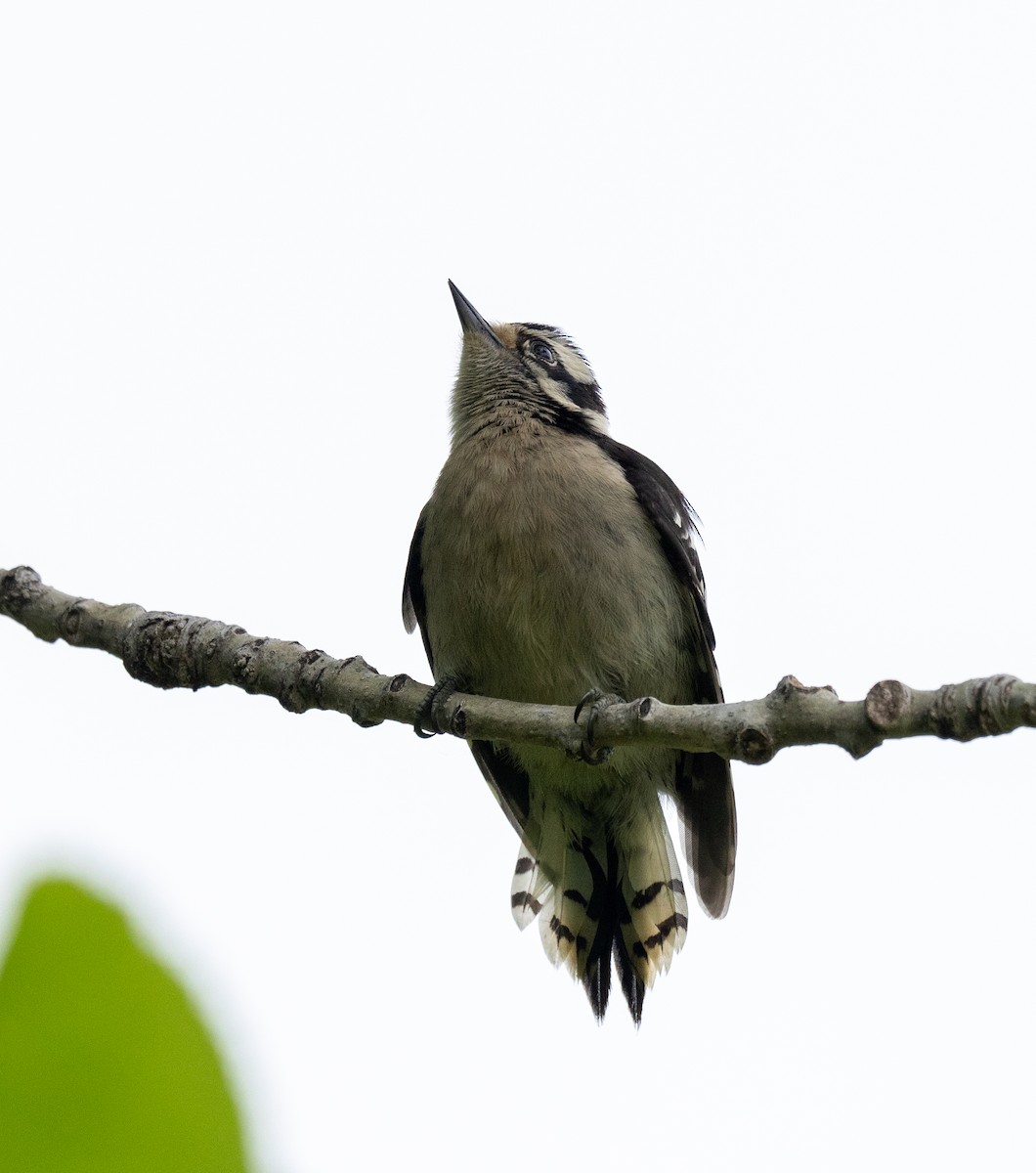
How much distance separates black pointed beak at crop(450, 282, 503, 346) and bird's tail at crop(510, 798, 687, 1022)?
2542 mm

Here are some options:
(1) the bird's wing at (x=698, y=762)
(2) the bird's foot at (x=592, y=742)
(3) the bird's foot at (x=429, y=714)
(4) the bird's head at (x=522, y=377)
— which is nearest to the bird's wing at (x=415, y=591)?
(4) the bird's head at (x=522, y=377)

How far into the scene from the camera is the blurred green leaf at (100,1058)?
1.26 m

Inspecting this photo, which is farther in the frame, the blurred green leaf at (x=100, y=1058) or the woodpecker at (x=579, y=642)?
the woodpecker at (x=579, y=642)

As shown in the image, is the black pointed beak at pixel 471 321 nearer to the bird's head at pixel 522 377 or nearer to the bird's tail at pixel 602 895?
the bird's head at pixel 522 377

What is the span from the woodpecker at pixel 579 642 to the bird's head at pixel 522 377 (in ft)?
0.08

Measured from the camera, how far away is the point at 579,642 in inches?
213

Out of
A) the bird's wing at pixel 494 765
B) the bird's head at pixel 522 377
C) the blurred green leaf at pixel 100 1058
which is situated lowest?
the blurred green leaf at pixel 100 1058

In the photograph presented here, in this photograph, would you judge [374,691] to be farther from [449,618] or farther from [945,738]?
[945,738]

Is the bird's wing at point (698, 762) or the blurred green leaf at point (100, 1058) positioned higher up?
the bird's wing at point (698, 762)

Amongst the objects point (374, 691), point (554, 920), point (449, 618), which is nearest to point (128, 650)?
point (374, 691)

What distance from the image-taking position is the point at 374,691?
4.65 metres

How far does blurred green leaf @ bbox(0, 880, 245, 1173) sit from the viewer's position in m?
1.26

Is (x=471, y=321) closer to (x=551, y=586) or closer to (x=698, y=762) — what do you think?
(x=551, y=586)

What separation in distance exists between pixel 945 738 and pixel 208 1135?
2145mm
